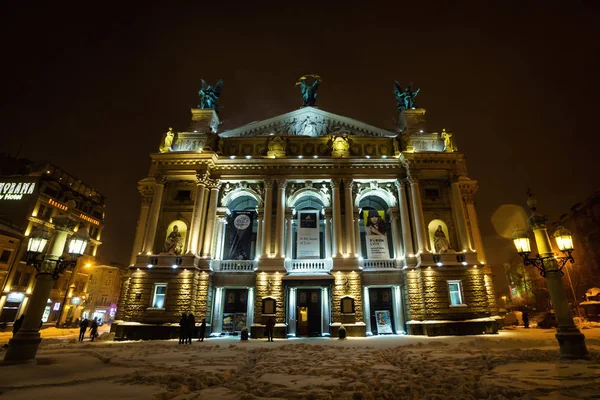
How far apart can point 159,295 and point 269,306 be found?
901 centimetres

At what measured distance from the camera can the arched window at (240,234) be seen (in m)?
27.0

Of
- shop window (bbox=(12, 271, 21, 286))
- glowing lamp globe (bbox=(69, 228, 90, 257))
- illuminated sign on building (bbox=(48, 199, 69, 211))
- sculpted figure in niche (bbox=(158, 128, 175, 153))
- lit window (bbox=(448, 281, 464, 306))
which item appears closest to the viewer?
glowing lamp globe (bbox=(69, 228, 90, 257))

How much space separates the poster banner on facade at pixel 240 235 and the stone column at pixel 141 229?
8.36m

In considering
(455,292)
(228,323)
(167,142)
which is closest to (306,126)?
(167,142)

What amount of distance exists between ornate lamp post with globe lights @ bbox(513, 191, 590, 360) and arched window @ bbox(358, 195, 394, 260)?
1500cm

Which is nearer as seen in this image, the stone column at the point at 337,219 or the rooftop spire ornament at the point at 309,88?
the stone column at the point at 337,219

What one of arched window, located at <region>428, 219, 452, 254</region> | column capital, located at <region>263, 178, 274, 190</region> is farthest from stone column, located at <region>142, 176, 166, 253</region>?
arched window, located at <region>428, 219, 452, 254</region>

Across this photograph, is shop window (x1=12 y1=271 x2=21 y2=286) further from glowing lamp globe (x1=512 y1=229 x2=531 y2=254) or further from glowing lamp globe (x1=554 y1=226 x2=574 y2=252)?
glowing lamp globe (x1=554 y1=226 x2=574 y2=252)

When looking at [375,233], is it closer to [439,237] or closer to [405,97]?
[439,237]

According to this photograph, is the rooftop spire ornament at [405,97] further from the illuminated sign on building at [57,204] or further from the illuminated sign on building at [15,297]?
the illuminated sign on building at [15,297]

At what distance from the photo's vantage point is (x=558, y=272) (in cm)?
1079

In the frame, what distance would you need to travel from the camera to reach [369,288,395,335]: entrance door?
2523cm

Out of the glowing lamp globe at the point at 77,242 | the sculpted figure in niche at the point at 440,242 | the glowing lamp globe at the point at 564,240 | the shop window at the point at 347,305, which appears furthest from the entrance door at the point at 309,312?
the glowing lamp globe at the point at 564,240

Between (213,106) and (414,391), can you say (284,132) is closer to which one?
(213,106)
